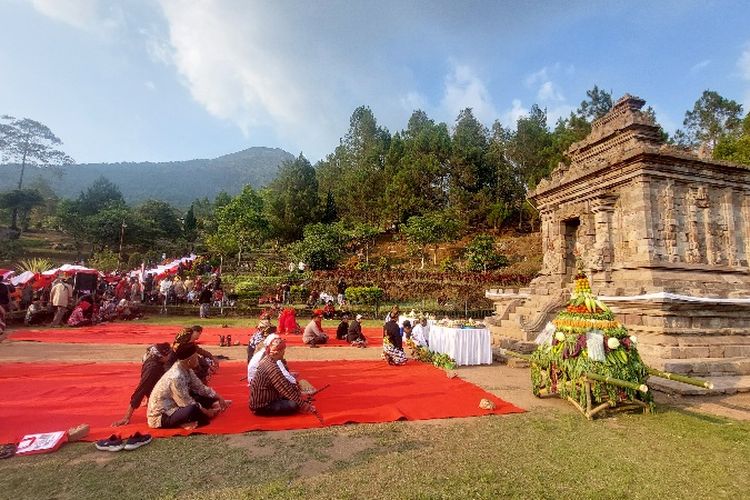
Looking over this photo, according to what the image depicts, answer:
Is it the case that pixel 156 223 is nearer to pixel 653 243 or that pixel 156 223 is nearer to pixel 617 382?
pixel 653 243

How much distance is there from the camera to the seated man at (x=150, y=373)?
5.27m

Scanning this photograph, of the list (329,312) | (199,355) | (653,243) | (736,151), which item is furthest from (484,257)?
(199,355)

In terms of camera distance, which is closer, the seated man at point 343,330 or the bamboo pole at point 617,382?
the bamboo pole at point 617,382

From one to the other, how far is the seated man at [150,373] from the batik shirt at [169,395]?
223 mm

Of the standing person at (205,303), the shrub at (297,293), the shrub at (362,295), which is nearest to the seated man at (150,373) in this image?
the standing person at (205,303)

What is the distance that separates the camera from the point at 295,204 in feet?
134

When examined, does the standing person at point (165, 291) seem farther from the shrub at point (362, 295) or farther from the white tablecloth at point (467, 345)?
the white tablecloth at point (467, 345)

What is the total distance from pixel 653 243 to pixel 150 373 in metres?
12.5

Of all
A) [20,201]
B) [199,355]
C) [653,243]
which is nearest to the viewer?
[199,355]

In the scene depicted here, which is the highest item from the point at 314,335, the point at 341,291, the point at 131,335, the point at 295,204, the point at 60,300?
the point at 295,204

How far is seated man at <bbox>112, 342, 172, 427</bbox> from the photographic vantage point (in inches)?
207

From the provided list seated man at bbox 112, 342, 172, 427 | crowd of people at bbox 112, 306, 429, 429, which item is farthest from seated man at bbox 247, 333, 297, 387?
seated man at bbox 112, 342, 172, 427

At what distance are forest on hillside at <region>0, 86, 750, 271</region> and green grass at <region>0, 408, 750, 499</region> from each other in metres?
24.7

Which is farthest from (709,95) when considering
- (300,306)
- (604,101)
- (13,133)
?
(13,133)
